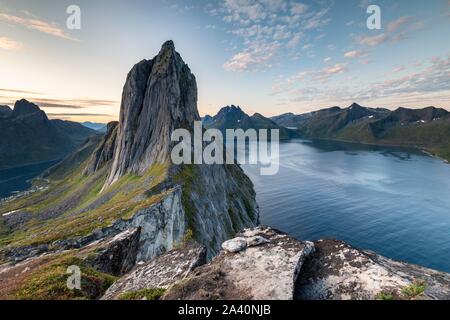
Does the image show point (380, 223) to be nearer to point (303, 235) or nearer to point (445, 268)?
point (445, 268)

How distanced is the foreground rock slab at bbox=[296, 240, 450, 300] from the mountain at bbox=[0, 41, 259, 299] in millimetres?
7636

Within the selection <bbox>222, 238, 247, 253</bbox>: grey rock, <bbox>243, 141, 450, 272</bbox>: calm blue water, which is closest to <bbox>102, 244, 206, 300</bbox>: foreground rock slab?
<bbox>222, 238, 247, 253</bbox>: grey rock

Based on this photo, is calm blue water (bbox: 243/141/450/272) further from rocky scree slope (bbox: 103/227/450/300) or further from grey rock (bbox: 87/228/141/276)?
rocky scree slope (bbox: 103/227/450/300)

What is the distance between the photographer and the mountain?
69.0 ft

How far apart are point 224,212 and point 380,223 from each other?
71.3 meters

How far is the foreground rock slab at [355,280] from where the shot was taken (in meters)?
12.2

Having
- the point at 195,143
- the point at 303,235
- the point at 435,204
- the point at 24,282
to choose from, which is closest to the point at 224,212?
the point at 195,143

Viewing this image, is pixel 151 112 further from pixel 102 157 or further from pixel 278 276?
pixel 278 276

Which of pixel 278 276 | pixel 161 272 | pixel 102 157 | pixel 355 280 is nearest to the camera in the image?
pixel 278 276

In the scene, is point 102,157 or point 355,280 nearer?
point 355,280

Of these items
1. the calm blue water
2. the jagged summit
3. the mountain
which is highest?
the jagged summit

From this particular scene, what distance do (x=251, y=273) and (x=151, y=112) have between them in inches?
3569

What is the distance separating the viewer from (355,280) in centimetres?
1347

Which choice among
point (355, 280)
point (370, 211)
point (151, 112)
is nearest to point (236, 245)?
point (355, 280)
